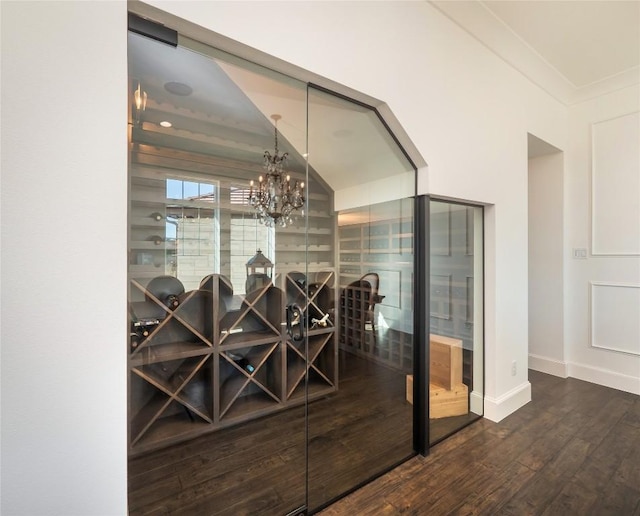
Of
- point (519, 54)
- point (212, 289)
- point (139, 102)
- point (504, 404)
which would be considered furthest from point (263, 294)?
point (519, 54)

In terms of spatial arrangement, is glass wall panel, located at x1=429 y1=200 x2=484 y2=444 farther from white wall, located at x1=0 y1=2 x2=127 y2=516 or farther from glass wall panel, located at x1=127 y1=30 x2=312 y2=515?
white wall, located at x1=0 y1=2 x2=127 y2=516

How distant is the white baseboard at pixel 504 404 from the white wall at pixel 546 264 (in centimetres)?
118

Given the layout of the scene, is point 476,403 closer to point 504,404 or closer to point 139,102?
point 504,404

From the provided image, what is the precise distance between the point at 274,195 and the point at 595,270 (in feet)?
12.2

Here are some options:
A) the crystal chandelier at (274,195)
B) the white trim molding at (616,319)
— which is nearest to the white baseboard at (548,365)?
the white trim molding at (616,319)

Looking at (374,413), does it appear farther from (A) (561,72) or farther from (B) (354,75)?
(A) (561,72)

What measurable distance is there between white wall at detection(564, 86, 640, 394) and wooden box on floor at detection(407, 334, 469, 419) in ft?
6.70

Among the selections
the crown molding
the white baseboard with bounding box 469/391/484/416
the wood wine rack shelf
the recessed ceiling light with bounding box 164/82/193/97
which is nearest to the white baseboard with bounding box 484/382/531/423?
the white baseboard with bounding box 469/391/484/416

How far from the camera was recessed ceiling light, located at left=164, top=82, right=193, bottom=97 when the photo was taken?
5.39 feet

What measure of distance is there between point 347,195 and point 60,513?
1927 mm

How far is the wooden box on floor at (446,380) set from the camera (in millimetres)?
2402

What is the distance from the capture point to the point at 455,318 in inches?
102

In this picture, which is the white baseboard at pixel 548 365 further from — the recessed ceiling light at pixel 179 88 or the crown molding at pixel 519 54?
the recessed ceiling light at pixel 179 88

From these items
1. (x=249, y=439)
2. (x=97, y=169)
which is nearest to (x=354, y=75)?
(x=97, y=169)
